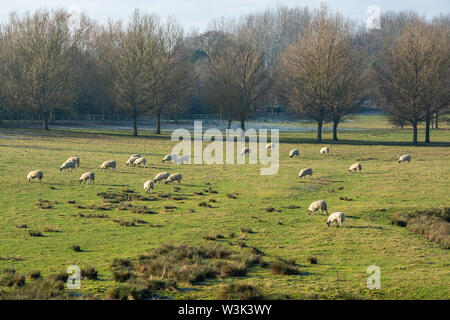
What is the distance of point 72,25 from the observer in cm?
8575

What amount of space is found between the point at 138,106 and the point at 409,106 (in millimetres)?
37722

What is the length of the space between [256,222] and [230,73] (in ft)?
182

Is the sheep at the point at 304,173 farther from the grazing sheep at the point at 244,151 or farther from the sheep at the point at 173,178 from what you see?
the grazing sheep at the point at 244,151

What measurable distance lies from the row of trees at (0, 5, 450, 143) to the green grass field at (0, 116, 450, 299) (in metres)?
19.6

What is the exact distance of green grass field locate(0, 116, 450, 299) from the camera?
1467 centimetres

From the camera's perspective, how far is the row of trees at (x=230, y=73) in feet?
210

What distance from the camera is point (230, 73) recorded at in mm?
76125

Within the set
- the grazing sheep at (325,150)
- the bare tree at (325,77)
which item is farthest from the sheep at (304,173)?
the bare tree at (325,77)

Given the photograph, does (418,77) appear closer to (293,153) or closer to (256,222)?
(293,153)

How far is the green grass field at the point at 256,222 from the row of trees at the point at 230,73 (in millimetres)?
19573

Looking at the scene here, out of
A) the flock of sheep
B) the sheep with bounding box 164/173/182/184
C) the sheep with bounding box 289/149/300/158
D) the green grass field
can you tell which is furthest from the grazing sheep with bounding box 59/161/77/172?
the sheep with bounding box 289/149/300/158

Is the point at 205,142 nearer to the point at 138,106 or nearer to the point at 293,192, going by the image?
the point at 138,106

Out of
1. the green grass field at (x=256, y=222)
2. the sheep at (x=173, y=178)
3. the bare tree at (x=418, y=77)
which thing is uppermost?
the bare tree at (x=418, y=77)

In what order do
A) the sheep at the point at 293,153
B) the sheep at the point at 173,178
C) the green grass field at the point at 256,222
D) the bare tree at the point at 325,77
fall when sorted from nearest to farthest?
the green grass field at the point at 256,222, the sheep at the point at 173,178, the sheep at the point at 293,153, the bare tree at the point at 325,77
